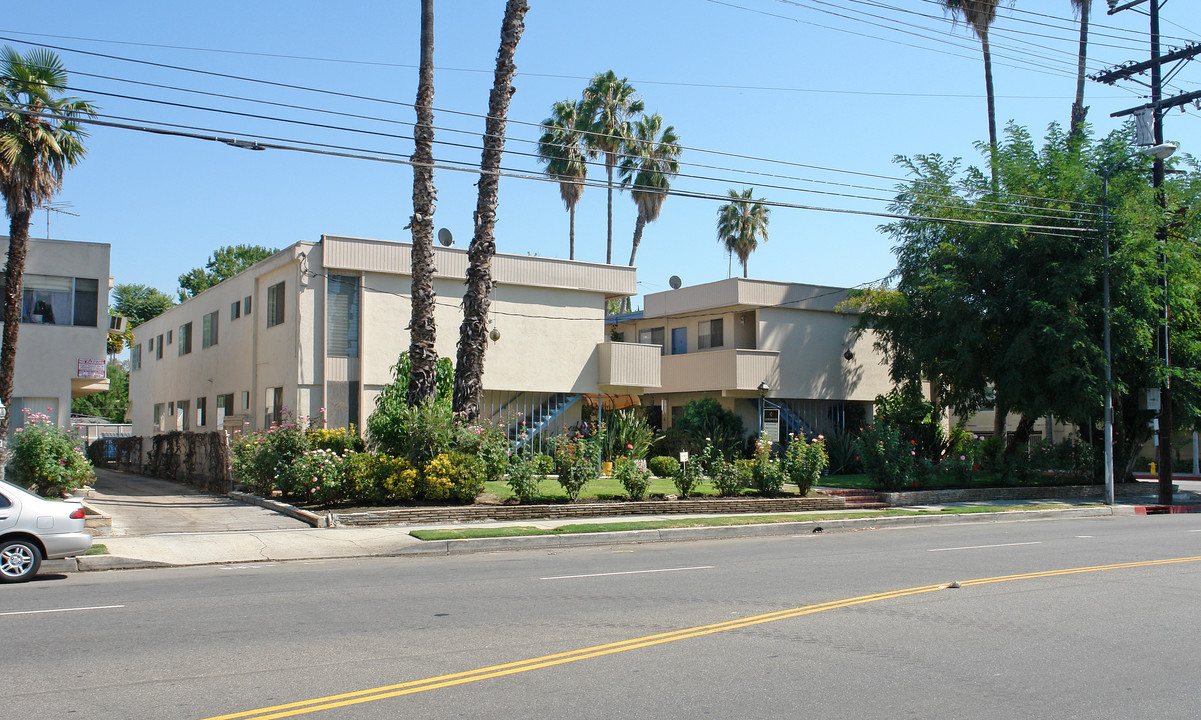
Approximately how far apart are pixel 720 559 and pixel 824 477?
17.1m

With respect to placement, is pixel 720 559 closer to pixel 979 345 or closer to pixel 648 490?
pixel 648 490

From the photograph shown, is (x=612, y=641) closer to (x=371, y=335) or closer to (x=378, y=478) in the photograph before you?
(x=378, y=478)

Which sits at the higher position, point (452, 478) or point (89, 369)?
point (89, 369)

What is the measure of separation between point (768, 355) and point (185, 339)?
22374 millimetres

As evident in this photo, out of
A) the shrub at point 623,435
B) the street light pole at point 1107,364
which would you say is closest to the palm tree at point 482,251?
the shrub at point 623,435

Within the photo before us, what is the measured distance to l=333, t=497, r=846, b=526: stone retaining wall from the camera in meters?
18.0

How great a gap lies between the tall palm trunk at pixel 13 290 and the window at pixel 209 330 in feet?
38.1

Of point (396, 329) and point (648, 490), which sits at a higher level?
point (396, 329)

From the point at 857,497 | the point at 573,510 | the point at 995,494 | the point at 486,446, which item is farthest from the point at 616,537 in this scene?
the point at 995,494

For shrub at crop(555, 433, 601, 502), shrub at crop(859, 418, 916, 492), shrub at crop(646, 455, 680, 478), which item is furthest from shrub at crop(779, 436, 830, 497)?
shrub at crop(555, 433, 601, 502)

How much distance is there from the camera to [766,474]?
2355 cm

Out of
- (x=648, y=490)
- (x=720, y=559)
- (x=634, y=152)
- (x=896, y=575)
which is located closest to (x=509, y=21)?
(x=648, y=490)

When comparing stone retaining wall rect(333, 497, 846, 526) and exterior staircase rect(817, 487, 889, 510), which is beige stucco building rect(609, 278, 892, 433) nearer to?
exterior staircase rect(817, 487, 889, 510)

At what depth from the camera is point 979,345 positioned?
93.0 feet
